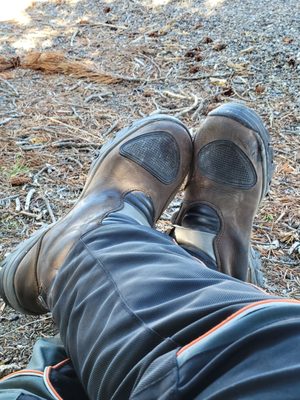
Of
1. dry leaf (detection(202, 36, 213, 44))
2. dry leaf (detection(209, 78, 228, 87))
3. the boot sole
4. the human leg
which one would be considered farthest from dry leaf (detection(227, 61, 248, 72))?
the human leg

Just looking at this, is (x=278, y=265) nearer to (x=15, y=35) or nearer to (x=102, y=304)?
(x=102, y=304)

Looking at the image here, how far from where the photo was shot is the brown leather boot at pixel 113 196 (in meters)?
1.14

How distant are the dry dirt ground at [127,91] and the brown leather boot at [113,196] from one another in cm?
13

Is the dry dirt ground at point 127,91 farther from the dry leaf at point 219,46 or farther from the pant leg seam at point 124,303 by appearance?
the pant leg seam at point 124,303

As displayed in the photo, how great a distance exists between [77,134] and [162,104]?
0.44 m

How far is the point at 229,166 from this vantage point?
148cm

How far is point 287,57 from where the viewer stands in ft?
8.68

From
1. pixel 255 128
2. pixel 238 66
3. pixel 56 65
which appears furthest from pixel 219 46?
pixel 255 128

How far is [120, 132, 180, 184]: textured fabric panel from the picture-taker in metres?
1.46

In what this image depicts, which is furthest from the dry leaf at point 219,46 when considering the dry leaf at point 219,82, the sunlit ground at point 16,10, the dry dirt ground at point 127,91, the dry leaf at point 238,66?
the sunlit ground at point 16,10

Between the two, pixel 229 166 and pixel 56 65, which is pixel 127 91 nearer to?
pixel 56 65

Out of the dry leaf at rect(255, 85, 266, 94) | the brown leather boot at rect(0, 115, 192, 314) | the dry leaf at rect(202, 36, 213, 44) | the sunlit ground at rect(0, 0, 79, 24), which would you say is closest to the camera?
the brown leather boot at rect(0, 115, 192, 314)

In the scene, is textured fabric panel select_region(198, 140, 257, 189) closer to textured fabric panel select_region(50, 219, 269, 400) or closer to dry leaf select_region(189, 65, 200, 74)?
textured fabric panel select_region(50, 219, 269, 400)

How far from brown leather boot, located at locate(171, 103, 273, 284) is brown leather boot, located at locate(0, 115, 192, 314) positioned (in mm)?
58
